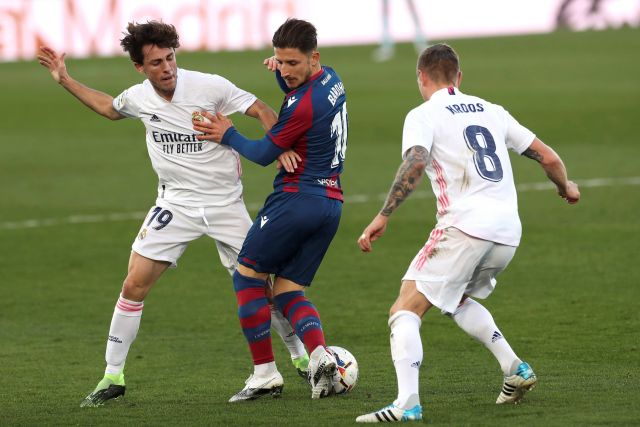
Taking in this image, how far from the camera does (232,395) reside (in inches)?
316

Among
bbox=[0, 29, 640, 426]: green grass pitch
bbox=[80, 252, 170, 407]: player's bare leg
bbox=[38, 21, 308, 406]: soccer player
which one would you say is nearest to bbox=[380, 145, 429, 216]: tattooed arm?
bbox=[0, 29, 640, 426]: green grass pitch

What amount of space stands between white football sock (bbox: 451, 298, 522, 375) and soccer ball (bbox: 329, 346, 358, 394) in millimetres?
914

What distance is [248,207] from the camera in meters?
17.0

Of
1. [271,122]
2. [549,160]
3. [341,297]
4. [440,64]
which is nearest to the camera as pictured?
[440,64]

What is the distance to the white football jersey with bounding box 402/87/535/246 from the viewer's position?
686cm

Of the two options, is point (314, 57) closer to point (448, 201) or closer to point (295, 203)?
point (295, 203)

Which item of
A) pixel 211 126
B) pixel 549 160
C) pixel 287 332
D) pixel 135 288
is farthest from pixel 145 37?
pixel 549 160

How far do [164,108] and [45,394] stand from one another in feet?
6.44

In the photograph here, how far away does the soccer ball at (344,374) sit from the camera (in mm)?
7746

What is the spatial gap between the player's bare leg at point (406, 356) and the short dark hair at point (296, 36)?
155 cm

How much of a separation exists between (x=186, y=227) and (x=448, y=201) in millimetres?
1914

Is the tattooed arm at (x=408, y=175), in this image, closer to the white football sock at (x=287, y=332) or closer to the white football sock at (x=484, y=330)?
the white football sock at (x=484, y=330)

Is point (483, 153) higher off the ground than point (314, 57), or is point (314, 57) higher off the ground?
point (314, 57)

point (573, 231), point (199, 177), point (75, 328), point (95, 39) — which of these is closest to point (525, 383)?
point (199, 177)
